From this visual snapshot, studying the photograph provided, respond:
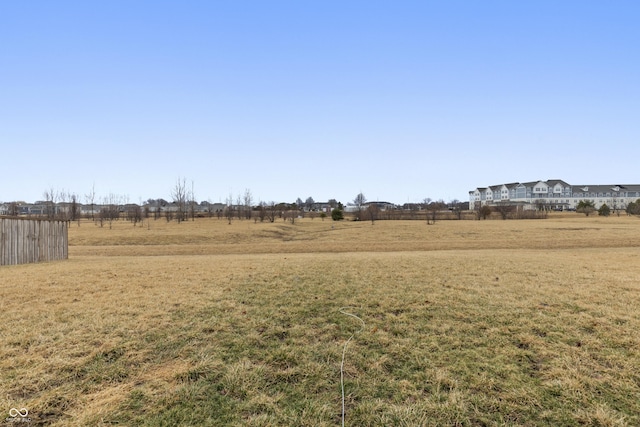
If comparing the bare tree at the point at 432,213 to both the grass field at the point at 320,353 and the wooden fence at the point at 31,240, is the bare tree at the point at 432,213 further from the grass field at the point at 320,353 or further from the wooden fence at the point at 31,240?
the grass field at the point at 320,353

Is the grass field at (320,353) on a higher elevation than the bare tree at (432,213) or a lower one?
lower

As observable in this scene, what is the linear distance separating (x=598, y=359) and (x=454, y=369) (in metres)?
1.80

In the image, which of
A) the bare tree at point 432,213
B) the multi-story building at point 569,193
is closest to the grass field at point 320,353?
the bare tree at point 432,213

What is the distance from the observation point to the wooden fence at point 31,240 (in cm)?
1203

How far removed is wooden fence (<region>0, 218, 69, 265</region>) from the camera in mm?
12031

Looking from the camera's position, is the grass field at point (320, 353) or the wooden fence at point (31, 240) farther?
the wooden fence at point (31, 240)

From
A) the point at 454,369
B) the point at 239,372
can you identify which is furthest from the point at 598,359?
the point at 239,372

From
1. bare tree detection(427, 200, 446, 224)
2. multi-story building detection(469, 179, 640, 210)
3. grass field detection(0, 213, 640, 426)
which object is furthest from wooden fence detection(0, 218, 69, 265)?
multi-story building detection(469, 179, 640, 210)

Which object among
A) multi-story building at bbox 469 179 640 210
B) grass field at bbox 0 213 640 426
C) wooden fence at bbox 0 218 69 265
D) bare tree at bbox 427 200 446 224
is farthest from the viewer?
multi-story building at bbox 469 179 640 210

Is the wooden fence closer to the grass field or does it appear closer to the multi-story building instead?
the grass field

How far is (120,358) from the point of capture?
391cm

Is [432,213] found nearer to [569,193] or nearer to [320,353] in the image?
[320,353]

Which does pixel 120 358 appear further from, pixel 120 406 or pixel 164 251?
pixel 164 251

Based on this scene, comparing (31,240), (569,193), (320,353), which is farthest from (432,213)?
(569,193)
